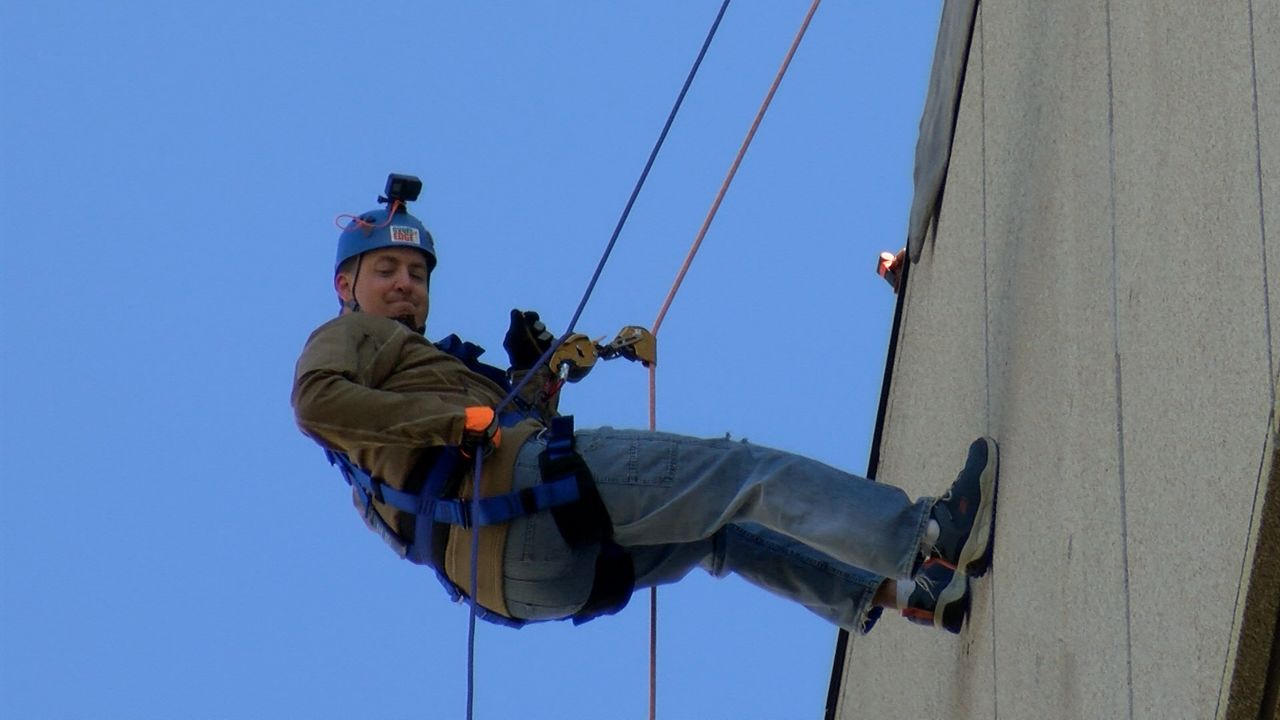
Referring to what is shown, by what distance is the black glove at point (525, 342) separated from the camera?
5.27m

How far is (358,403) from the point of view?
457 cm

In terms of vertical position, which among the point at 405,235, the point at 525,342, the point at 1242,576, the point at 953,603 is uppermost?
the point at 405,235

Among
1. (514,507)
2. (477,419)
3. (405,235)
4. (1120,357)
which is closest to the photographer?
(1120,357)

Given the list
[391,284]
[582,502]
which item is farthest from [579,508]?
[391,284]

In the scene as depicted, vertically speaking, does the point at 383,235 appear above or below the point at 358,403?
above

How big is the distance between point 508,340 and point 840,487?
Result: 4.07 feet

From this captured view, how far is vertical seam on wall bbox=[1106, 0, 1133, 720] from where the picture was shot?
3.57 meters

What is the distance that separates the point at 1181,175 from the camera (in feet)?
11.3

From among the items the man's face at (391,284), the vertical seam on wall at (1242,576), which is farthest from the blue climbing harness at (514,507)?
the vertical seam on wall at (1242,576)

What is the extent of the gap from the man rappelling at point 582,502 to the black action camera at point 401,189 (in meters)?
0.81

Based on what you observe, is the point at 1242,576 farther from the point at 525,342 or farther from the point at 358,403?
the point at 525,342

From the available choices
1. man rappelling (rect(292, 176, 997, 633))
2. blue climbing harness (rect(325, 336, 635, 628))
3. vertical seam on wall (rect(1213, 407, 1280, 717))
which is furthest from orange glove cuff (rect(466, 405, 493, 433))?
vertical seam on wall (rect(1213, 407, 1280, 717))

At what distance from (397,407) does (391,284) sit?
39.9 inches

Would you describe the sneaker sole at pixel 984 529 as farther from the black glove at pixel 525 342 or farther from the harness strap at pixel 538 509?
the black glove at pixel 525 342
